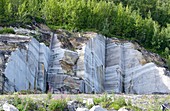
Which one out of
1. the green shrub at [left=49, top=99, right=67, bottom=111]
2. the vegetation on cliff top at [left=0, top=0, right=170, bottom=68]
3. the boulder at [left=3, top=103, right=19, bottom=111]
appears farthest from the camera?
the vegetation on cliff top at [left=0, top=0, right=170, bottom=68]

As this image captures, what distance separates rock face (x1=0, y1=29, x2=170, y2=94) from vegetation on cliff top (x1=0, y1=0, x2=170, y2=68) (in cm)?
570

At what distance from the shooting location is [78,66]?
5762cm

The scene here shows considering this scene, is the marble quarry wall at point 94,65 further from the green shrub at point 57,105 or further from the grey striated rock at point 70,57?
the green shrub at point 57,105

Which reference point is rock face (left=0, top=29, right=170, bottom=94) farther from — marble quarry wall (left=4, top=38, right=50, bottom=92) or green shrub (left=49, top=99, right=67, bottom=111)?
green shrub (left=49, top=99, right=67, bottom=111)

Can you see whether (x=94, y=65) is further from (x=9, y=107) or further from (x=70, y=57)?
(x=9, y=107)

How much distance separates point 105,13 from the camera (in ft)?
271

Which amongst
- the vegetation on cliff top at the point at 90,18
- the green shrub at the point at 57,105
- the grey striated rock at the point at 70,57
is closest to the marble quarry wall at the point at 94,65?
the grey striated rock at the point at 70,57

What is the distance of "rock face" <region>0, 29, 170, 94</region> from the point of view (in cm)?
4775

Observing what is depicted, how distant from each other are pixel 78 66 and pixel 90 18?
21067 mm

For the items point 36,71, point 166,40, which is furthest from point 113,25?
point 36,71

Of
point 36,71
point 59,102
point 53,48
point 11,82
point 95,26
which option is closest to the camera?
point 59,102

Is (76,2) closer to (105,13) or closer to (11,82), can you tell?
(105,13)

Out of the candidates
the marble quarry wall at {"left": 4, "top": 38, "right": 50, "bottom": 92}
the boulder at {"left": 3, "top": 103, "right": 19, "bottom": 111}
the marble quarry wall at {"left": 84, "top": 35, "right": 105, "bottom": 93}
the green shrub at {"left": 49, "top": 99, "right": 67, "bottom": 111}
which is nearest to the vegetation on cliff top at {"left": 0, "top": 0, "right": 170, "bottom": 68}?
the marble quarry wall at {"left": 84, "top": 35, "right": 105, "bottom": 93}

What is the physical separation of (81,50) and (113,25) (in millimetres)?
21601
